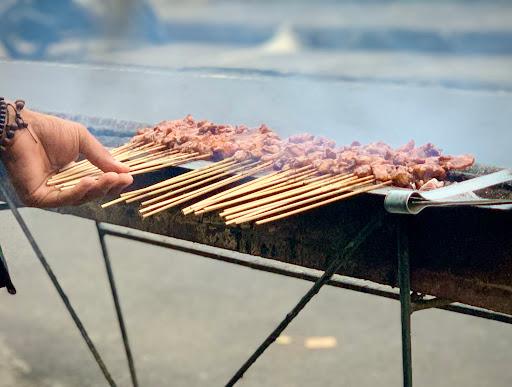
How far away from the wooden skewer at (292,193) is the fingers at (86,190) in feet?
1.20

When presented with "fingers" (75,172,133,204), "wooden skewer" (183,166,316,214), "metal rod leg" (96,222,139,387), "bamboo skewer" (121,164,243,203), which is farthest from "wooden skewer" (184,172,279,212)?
"metal rod leg" (96,222,139,387)

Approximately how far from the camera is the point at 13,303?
18.5ft

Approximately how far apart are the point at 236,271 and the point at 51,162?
4.17 meters

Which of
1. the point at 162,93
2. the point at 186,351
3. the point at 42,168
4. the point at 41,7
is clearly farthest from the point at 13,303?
the point at 42,168

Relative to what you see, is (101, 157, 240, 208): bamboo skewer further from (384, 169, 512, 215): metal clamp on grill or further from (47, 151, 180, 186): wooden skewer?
(384, 169, 512, 215): metal clamp on grill

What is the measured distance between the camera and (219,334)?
4.97m

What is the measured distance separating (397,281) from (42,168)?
3.71ft

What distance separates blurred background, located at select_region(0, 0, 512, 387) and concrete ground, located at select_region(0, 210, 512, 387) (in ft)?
0.05

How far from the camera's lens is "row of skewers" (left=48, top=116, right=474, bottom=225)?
6.21 ft

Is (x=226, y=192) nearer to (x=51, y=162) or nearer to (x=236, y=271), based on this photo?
(x=51, y=162)

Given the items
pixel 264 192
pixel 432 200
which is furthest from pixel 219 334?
pixel 432 200

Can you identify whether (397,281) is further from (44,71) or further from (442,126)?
(44,71)

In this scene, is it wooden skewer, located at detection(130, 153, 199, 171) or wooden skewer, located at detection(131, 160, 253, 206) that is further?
wooden skewer, located at detection(130, 153, 199, 171)

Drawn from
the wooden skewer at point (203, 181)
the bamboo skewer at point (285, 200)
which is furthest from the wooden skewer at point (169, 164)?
the bamboo skewer at point (285, 200)
